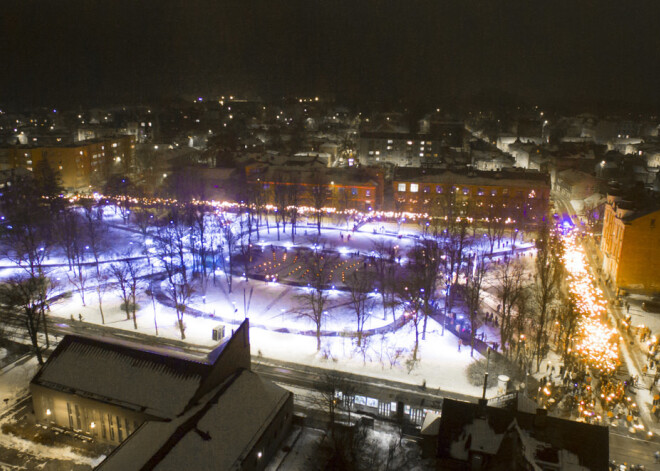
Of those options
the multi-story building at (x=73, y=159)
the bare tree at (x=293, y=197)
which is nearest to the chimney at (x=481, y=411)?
the bare tree at (x=293, y=197)

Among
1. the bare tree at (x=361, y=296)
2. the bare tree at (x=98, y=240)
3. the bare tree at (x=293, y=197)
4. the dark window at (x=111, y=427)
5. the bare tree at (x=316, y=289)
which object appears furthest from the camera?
the bare tree at (x=293, y=197)

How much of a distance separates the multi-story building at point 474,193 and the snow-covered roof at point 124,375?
98.8ft

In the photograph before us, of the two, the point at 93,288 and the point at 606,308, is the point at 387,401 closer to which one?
the point at 606,308

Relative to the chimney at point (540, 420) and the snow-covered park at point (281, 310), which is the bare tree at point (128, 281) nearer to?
the snow-covered park at point (281, 310)

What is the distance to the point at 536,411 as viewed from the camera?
13.9m

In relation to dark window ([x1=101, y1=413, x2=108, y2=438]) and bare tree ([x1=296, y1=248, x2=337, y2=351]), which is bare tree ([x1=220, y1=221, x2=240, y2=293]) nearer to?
bare tree ([x1=296, y1=248, x2=337, y2=351])

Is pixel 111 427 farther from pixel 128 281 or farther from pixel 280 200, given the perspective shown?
pixel 280 200

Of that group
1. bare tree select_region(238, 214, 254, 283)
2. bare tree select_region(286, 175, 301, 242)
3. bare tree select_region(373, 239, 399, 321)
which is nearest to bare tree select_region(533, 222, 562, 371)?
bare tree select_region(373, 239, 399, 321)

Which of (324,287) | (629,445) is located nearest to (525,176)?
(324,287)

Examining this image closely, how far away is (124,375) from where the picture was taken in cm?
1608

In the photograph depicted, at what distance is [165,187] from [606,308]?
4061cm

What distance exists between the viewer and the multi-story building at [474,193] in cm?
4241

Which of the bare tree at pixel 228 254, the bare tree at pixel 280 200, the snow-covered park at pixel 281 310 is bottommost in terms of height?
the snow-covered park at pixel 281 310

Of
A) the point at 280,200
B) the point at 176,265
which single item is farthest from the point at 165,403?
the point at 280,200
